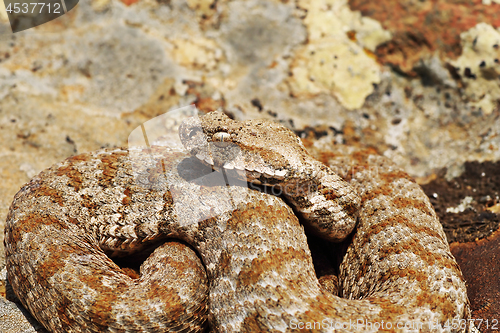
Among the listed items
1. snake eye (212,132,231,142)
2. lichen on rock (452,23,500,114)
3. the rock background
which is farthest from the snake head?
lichen on rock (452,23,500,114)

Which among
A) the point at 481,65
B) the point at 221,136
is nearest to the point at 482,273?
the point at 221,136

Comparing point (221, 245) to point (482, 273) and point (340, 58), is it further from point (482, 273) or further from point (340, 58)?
point (340, 58)

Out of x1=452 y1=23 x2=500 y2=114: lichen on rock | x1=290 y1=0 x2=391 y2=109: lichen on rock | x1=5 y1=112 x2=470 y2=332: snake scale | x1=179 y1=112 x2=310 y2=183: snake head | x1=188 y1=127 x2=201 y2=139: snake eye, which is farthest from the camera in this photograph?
x1=290 y1=0 x2=391 y2=109: lichen on rock

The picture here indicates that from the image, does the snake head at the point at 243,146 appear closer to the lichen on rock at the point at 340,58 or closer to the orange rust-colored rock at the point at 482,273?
the orange rust-colored rock at the point at 482,273

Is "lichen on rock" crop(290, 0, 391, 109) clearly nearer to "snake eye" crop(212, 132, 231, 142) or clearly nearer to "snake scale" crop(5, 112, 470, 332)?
"snake scale" crop(5, 112, 470, 332)

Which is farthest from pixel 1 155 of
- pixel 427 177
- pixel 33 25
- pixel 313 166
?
pixel 427 177

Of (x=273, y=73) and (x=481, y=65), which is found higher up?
(x=481, y=65)

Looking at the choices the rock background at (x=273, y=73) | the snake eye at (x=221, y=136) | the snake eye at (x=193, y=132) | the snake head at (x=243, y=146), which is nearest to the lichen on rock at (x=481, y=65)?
the rock background at (x=273, y=73)
